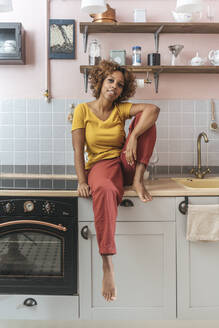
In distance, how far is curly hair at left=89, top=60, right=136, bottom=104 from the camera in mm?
2139

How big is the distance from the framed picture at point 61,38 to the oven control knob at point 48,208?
1227mm

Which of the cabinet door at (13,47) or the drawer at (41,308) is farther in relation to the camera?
the cabinet door at (13,47)

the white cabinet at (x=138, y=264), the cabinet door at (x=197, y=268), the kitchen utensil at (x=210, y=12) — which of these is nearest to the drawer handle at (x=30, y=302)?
the white cabinet at (x=138, y=264)

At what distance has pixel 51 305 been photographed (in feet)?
6.52

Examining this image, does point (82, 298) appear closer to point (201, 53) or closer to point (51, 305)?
point (51, 305)

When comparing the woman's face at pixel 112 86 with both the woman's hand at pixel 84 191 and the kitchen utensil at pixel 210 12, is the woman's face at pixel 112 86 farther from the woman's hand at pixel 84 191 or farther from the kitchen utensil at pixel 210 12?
the kitchen utensil at pixel 210 12

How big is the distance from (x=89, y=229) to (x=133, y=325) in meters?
0.67

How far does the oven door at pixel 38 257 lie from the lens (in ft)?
6.41

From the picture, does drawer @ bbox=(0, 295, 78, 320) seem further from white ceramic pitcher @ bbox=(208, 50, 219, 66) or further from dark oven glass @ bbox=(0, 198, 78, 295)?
white ceramic pitcher @ bbox=(208, 50, 219, 66)

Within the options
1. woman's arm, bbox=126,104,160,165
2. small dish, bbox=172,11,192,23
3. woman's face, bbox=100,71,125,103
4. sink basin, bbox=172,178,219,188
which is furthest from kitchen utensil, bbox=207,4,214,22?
sink basin, bbox=172,178,219,188

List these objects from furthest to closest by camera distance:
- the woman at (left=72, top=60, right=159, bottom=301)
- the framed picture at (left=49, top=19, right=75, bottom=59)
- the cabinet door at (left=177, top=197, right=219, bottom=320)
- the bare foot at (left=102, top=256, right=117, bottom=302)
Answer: the framed picture at (left=49, top=19, right=75, bottom=59) < the cabinet door at (left=177, top=197, right=219, bottom=320) < the woman at (left=72, top=60, right=159, bottom=301) < the bare foot at (left=102, top=256, right=117, bottom=302)

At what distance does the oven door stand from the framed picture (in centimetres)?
132

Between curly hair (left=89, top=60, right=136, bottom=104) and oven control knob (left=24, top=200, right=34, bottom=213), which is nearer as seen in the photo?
oven control knob (left=24, top=200, right=34, bottom=213)

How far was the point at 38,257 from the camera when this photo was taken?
1976mm
